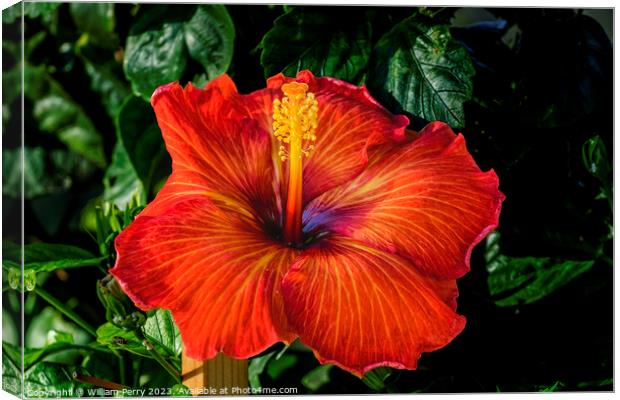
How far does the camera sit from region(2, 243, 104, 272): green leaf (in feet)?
3.56

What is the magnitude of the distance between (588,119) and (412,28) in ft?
0.80

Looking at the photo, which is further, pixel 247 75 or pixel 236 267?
pixel 247 75

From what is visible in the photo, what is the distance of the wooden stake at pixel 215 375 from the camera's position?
Answer: 1.10 metres

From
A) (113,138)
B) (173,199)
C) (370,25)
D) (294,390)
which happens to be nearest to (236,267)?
(173,199)

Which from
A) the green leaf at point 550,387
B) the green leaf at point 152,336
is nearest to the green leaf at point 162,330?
the green leaf at point 152,336

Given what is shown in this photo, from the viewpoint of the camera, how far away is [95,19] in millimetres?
1236

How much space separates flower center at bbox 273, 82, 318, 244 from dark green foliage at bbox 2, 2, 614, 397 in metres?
0.04

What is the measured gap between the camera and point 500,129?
1.17m

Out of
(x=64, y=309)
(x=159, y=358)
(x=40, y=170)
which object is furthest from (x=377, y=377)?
(x=40, y=170)

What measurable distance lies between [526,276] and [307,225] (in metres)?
0.29

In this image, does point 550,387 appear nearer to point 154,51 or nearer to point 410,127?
point 410,127

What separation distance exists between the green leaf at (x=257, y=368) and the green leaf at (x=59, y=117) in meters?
0.34

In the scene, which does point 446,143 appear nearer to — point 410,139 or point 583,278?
point 410,139

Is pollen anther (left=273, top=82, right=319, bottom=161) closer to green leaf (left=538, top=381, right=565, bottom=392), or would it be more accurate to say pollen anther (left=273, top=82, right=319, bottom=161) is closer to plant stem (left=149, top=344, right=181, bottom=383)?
plant stem (left=149, top=344, right=181, bottom=383)
